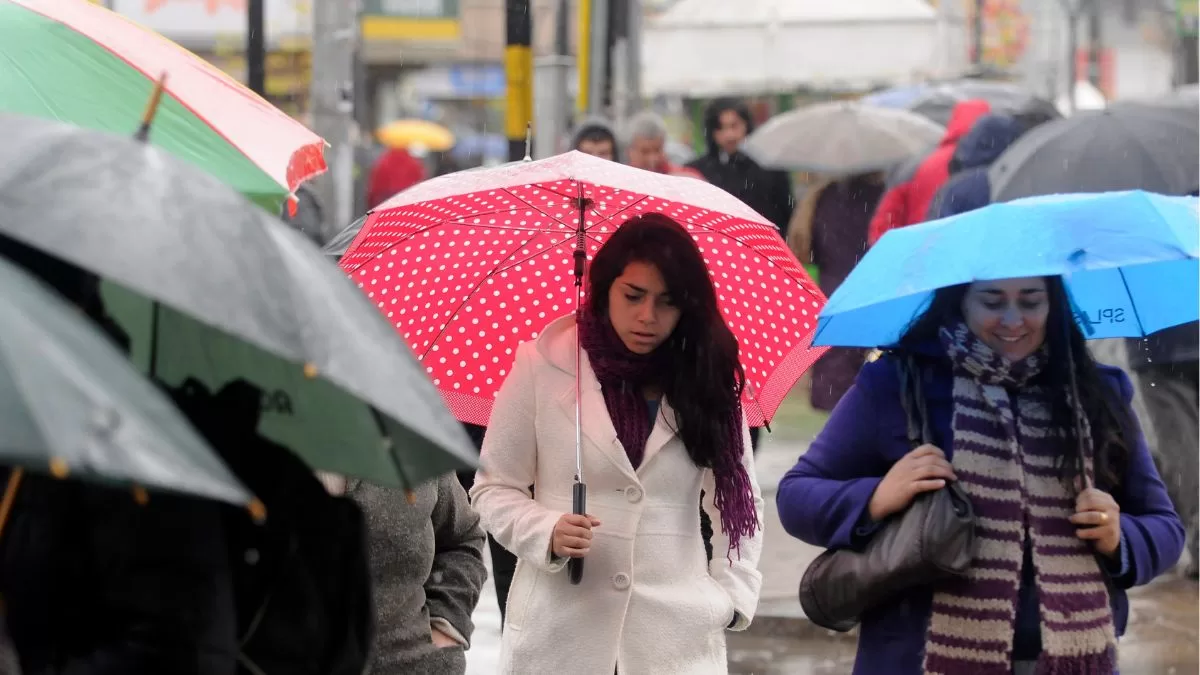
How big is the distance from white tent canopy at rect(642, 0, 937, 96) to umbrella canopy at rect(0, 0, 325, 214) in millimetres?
20354

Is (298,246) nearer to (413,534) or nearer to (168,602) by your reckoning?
(168,602)

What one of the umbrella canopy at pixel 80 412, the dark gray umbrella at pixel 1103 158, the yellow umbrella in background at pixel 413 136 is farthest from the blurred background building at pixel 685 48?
the umbrella canopy at pixel 80 412

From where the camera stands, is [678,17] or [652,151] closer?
[652,151]

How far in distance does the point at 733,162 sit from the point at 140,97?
7984 mm

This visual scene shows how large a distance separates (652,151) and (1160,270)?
19.4ft

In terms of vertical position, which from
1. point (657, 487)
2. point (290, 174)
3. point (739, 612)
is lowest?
point (739, 612)

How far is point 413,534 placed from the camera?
4.85m

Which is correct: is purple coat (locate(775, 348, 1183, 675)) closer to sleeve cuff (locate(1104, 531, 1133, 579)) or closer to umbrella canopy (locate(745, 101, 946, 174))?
sleeve cuff (locate(1104, 531, 1133, 579))

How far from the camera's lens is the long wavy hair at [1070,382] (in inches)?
195

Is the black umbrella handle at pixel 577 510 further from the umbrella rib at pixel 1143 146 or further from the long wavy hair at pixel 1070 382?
the umbrella rib at pixel 1143 146

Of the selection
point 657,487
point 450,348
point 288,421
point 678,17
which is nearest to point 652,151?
point 450,348

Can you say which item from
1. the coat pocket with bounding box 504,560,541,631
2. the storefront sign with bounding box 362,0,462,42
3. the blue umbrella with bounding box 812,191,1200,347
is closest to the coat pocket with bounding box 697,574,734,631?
the coat pocket with bounding box 504,560,541,631

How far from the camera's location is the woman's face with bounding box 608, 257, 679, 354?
5020 millimetres

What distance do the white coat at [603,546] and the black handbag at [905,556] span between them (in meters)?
0.23
